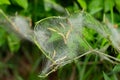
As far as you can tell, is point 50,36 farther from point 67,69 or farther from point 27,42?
point 27,42

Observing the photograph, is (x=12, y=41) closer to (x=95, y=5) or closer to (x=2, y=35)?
(x=2, y=35)

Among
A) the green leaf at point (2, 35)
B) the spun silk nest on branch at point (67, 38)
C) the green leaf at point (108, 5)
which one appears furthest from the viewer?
the green leaf at point (2, 35)

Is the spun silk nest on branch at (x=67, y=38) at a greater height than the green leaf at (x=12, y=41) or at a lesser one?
greater

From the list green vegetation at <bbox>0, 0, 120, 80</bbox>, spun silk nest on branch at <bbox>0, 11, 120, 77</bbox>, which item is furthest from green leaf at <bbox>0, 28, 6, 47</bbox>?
spun silk nest on branch at <bbox>0, 11, 120, 77</bbox>

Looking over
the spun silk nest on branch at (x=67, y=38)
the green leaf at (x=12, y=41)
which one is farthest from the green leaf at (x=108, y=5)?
the green leaf at (x=12, y=41)

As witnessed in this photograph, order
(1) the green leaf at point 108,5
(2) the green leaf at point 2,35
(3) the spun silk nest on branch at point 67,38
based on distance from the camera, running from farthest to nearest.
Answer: (2) the green leaf at point 2,35 < (1) the green leaf at point 108,5 < (3) the spun silk nest on branch at point 67,38

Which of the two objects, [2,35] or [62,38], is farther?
[2,35]

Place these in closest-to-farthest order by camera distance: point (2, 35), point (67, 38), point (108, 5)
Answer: point (67, 38) → point (108, 5) → point (2, 35)

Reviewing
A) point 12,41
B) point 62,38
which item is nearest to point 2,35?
point 12,41

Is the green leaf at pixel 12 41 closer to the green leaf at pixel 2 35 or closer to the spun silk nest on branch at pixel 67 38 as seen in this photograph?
the green leaf at pixel 2 35

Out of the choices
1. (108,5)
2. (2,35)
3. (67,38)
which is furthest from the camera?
(2,35)
